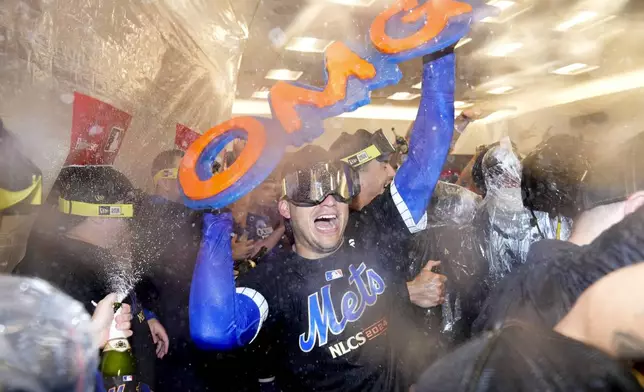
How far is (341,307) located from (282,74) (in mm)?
7320

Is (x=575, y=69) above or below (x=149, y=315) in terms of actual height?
above

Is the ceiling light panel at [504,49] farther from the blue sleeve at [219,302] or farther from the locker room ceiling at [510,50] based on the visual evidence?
the blue sleeve at [219,302]

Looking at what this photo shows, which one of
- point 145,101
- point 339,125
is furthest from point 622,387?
point 339,125

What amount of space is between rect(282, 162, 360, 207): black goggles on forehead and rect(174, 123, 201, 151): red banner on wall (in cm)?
212

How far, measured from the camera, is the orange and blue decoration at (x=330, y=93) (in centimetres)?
159

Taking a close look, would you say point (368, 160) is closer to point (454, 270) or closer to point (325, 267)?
point (454, 270)

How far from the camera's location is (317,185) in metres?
2.02

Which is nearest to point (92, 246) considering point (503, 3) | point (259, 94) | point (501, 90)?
point (503, 3)

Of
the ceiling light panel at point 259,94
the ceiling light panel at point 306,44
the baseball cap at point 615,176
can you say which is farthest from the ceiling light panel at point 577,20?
the ceiling light panel at point 259,94

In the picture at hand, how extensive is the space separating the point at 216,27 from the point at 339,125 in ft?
24.5

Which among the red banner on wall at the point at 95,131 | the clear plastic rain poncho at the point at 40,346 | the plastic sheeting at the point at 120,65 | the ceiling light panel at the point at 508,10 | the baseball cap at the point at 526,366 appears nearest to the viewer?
→ the baseball cap at the point at 526,366

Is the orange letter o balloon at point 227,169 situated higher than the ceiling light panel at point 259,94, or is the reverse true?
the ceiling light panel at point 259,94

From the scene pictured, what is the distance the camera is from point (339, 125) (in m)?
11.6

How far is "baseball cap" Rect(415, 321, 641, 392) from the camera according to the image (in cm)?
66
